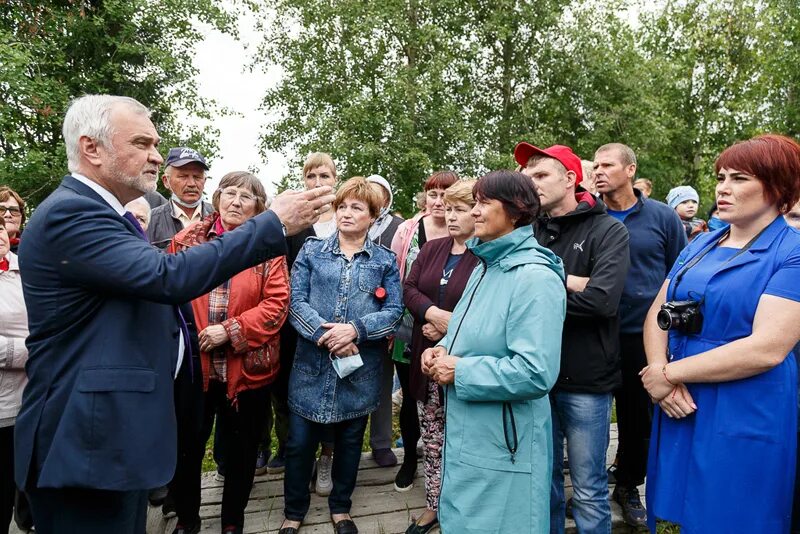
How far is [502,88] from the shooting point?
19719 mm

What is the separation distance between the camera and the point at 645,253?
3.77 m

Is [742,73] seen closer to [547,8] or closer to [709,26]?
[709,26]

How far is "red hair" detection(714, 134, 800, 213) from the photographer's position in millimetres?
2338

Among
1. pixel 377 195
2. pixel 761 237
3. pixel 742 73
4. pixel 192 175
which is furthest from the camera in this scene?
pixel 742 73

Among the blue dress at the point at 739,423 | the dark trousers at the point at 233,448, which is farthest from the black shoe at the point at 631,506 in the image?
the dark trousers at the point at 233,448

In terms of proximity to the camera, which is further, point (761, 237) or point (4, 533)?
point (4, 533)

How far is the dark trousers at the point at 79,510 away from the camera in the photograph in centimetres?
199

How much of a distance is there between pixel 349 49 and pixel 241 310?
16.3m

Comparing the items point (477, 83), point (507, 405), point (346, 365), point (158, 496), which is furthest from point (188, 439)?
point (477, 83)

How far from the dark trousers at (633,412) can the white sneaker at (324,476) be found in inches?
82.8

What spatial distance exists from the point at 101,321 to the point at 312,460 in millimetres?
1940

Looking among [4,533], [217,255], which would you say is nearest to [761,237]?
[217,255]

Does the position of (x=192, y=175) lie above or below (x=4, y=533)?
above

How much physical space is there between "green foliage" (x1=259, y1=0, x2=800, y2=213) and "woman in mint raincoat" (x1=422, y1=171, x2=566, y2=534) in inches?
512
